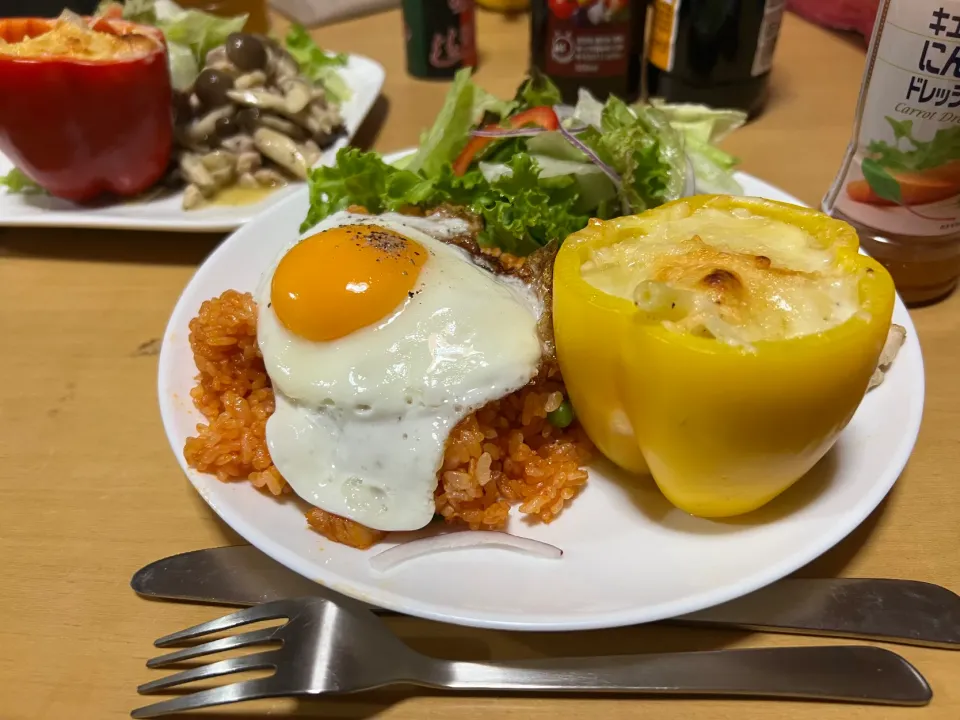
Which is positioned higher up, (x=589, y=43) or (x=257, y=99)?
(x=589, y=43)

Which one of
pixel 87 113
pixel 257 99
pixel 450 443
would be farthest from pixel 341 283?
pixel 257 99

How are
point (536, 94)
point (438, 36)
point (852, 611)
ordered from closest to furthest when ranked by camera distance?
point (852, 611) → point (536, 94) → point (438, 36)

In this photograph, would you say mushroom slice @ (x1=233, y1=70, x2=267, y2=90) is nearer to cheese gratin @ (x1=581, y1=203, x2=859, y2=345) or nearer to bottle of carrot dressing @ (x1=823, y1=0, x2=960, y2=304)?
cheese gratin @ (x1=581, y1=203, x2=859, y2=345)

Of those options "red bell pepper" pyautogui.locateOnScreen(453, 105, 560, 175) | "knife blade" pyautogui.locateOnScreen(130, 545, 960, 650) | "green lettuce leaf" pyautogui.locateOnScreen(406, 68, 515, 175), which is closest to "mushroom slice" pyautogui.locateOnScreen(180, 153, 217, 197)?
"green lettuce leaf" pyautogui.locateOnScreen(406, 68, 515, 175)

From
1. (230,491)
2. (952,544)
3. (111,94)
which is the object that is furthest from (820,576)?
(111,94)

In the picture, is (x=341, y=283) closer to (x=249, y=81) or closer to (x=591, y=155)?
(x=591, y=155)

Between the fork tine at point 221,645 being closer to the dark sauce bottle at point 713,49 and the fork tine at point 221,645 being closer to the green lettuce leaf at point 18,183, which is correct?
the green lettuce leaf at point 18,183

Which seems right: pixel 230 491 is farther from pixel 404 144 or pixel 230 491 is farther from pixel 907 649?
pixel 404 144
